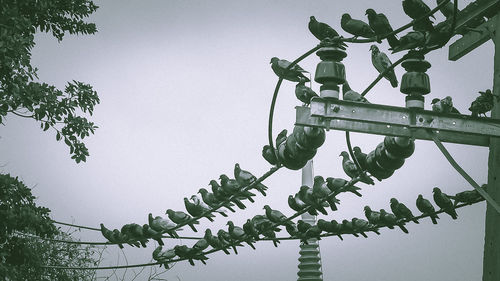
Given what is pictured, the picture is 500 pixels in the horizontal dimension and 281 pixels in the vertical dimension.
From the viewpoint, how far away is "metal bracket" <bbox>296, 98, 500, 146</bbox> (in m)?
4.11

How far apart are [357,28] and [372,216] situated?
308 centimetres

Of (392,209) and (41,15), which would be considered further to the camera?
(41,15)

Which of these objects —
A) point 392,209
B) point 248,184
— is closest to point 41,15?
point 248,184

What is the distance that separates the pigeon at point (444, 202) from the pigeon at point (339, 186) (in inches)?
24.6

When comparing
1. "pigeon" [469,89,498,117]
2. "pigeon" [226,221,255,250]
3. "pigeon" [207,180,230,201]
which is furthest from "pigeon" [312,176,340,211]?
"pigeon" [469,89,498,117]

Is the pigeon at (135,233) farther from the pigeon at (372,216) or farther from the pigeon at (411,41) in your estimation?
the pigeon at (411,41)

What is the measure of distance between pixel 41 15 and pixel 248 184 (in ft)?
18.9

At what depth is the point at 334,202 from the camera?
658 centimetres

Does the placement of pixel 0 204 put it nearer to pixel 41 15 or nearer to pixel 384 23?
pixel 41 15

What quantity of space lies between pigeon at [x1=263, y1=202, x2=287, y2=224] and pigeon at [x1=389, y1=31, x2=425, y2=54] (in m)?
3.16

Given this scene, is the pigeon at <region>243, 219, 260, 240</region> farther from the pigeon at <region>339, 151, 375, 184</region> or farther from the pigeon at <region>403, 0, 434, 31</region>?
the pigeon at <region>403, 0, 434, 31</region>

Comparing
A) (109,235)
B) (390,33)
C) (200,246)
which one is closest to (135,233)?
(109,235)

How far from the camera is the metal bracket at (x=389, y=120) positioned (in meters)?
4.11

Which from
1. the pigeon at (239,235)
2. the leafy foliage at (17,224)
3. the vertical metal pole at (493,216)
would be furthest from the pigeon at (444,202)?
the leafy foliage at (17,224)
